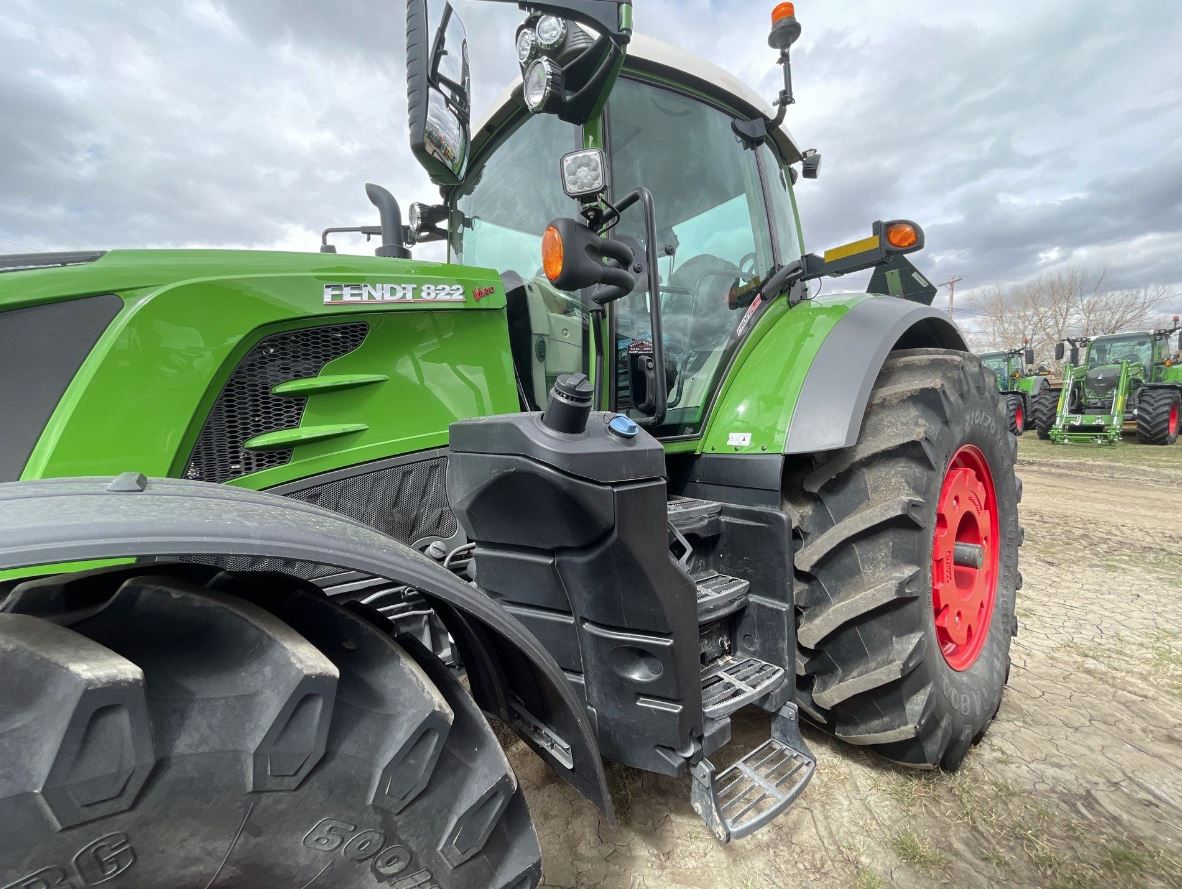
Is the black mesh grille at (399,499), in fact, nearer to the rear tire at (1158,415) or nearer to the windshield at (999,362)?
the rear tire at (1158,415)

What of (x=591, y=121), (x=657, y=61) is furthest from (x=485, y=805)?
(x=657, y=61)

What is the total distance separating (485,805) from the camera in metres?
0.88

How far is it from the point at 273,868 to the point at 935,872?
1618 millimetres

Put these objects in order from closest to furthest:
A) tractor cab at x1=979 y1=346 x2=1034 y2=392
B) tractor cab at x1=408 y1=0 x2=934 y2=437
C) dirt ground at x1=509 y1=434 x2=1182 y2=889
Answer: dirt ground at x1=509 y1=434 x2=1182 y2=889, tractor cab at x1=408 y1=0 x2=934 y2=437, tractor cab at x1=979 y1=346 x2=1034 y2=392

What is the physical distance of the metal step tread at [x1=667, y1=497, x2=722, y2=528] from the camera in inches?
68.4

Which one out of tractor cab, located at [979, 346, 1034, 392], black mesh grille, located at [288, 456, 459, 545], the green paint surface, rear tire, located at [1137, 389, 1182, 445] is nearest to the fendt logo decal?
black mesh grille, located at [288, 456, 459, 545]

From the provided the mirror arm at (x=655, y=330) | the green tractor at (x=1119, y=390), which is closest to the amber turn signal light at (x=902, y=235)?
the mirror arm at (x=655, y=330)

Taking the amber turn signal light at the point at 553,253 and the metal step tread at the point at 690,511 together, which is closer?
the amber turn signal light at the point at 553,253

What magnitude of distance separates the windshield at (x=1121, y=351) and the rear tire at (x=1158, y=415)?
1969 millimetres

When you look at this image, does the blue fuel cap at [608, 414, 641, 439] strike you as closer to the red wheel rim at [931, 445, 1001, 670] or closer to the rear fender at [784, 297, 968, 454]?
the rear fender at [784, 297, 968, 454]

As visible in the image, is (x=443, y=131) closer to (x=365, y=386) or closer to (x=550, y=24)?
(x=550, y=24)

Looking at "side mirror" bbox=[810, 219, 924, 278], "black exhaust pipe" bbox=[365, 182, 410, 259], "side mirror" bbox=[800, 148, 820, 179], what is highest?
"side mirror" bbox=[800, 148, 820, 179]

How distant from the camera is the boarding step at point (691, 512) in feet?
5.69

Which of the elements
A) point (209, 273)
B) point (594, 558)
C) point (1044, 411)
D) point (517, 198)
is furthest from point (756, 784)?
point (1044, 411)
